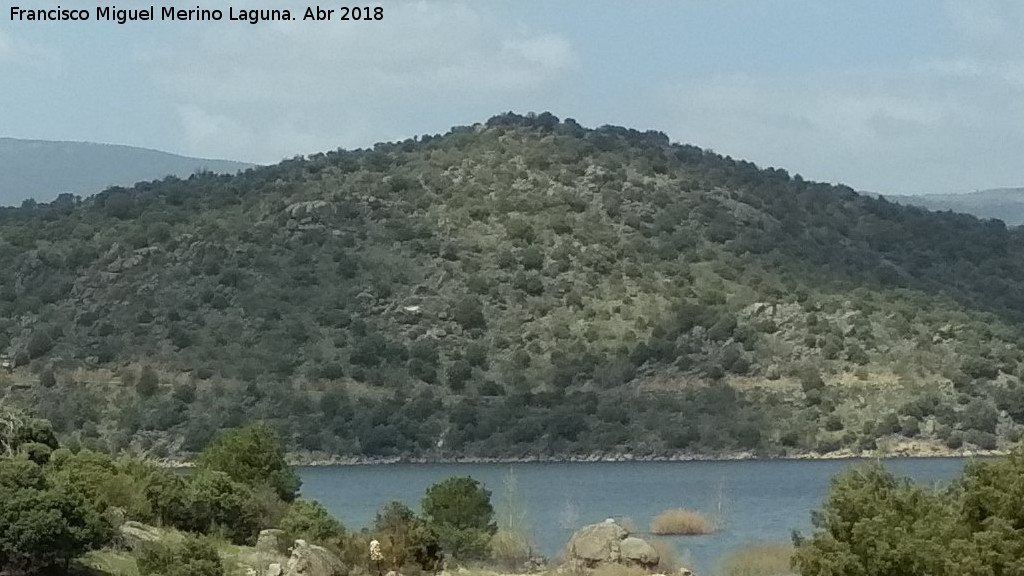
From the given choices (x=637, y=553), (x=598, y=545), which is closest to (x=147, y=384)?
(x=598, y=545)

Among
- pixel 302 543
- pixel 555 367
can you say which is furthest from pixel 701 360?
pixel 302 543

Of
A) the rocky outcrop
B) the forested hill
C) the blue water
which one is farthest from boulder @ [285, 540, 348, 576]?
the forested hill

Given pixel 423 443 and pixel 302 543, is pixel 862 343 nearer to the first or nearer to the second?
pixel 423 443

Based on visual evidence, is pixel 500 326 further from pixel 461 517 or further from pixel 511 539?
pixel 461 517

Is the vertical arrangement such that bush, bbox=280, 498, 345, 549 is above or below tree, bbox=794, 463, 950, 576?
below

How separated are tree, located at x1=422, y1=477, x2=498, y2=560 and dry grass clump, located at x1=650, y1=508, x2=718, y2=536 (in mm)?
6170

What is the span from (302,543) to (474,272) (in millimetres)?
52062

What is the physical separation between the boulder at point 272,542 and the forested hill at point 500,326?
32265 millimetres

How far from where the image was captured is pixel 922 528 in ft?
51.9

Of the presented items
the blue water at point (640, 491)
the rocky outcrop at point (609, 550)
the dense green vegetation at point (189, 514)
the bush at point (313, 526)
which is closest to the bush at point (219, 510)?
the dense green vegetation at point (189, 514)

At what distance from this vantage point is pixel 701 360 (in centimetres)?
6612

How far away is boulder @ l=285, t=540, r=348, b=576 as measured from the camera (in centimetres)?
2016

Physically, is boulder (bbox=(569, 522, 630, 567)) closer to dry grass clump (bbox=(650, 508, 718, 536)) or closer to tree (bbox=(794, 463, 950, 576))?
tree (bbox=(794, 463, 950, 576))

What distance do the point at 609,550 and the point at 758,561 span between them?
8.83 feet
